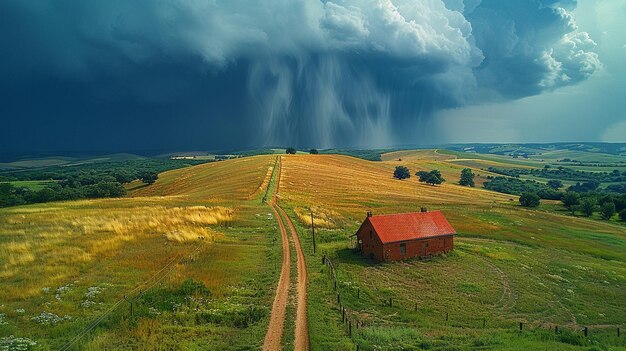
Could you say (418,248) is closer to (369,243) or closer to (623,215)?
(369,243)

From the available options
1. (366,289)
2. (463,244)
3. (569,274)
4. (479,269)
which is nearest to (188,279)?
(366,289)

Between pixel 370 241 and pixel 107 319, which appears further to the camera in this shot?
pixel 370 241

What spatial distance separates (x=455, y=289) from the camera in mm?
39594

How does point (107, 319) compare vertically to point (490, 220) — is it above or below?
above

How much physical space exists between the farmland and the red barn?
1635mm

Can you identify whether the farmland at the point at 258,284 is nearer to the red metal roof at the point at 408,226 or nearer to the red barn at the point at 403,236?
the red barn at the point at 403,236

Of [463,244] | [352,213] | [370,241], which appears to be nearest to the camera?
[370,241]

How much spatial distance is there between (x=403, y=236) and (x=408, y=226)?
2686 millimetres

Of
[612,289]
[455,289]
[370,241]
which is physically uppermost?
Result: [370,241]

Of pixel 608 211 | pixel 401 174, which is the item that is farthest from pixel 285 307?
pixel 401 174

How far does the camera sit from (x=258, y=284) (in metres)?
31.7

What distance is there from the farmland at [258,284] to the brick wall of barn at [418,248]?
47.7 inches

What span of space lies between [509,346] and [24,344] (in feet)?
90.1

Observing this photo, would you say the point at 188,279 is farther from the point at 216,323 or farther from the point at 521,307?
the point at 521,307
